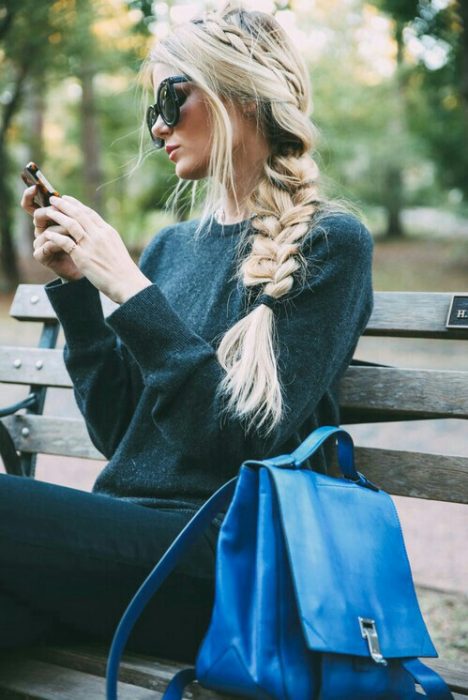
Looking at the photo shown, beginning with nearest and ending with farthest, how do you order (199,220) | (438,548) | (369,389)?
(369,389) < (199,220) < (438,548)

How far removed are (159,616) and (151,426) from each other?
518 mm

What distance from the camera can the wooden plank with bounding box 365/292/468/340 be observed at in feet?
7.82

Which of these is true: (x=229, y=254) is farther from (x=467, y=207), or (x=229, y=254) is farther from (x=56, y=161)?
(x=56, y=161)

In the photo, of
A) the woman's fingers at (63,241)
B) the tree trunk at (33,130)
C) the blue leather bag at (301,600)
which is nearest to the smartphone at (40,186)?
the woman's fingers at (63,241)

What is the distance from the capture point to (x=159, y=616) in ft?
Result: 6.08

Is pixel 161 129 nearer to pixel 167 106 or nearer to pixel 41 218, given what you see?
pixel 167 106

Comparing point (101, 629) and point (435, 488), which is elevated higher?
point (435, 488)

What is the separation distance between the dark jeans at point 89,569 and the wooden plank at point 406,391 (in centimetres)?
70

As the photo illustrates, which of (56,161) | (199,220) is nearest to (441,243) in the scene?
(56,161)

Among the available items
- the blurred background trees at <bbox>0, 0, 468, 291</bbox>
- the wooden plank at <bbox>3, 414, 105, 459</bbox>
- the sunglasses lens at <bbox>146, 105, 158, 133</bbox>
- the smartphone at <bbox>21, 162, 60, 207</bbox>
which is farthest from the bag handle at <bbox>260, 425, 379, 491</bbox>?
the blurred background trees at <bbox>0, 0, 468, 291</bbox>

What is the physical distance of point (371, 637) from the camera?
158 cm

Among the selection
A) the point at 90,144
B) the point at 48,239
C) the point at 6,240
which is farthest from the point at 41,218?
the point at 90,144

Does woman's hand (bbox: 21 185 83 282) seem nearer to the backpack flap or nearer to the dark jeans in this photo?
the dark jeans

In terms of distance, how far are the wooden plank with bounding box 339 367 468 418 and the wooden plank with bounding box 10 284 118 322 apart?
3.35 feet
